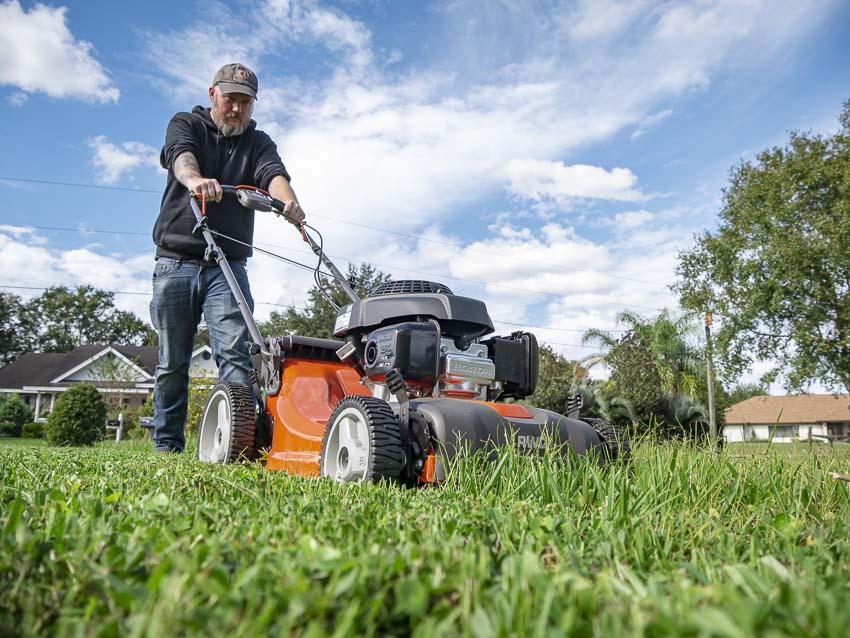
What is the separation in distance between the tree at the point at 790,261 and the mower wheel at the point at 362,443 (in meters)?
23.1

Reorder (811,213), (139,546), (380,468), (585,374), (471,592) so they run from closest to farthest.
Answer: (471,592), (139,546), (380,468), (811,213), (585,374)

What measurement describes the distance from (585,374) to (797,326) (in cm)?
728

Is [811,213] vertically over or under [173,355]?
over

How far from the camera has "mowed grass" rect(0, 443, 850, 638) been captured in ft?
3.01

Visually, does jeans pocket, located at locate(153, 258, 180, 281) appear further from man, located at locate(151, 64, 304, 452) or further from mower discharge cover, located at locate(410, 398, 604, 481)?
mower discharge cover, located at locate(410, 398, 604, 481)

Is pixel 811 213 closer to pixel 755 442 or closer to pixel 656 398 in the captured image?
pixel 656 398

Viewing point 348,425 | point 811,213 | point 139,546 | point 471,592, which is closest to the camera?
point 471,592

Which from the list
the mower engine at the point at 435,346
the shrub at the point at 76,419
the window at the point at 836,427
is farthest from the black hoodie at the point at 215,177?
the window at the point at 836,427

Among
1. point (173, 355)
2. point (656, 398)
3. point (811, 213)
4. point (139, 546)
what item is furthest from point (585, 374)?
point (139, 546)

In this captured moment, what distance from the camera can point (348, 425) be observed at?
2.82 m

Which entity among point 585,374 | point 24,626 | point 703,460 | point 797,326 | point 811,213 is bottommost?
point 24,626

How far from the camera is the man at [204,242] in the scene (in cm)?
429

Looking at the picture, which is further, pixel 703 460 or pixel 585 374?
pixel 585 374

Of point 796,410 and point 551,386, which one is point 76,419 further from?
point 796,410
